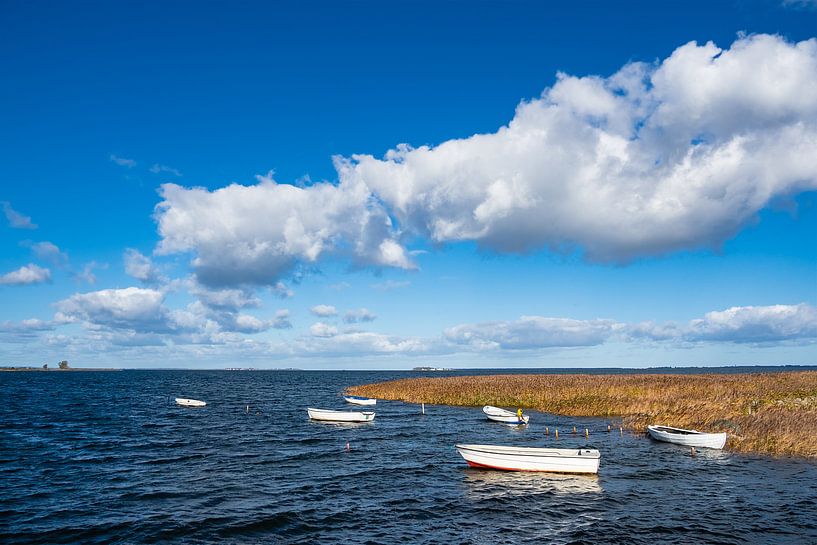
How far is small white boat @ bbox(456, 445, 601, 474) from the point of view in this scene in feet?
95.1

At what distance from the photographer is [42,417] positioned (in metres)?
60.9

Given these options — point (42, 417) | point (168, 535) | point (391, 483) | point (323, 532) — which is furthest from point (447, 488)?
point (42, 417)

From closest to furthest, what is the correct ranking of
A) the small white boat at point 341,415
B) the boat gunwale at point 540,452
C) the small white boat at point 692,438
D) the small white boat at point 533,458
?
the boat gunwale at point 540,452, the small white boat at point 533,458, the small white boat at point 692,438, the small white boat at point 341,415

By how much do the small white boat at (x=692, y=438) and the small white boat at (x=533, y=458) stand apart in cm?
1012

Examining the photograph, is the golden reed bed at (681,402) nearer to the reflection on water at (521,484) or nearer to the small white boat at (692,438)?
the small white boat at (692,438)

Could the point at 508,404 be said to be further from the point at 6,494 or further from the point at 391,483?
the point at 6,494

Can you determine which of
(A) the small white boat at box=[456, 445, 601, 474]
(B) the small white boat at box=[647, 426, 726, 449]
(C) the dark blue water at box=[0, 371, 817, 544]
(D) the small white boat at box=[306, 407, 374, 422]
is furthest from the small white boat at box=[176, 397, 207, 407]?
(B) the small white boat at box=[647, 426, 726, 449]

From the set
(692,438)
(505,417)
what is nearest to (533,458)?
(692,438)

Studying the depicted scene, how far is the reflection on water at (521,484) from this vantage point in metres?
26.6

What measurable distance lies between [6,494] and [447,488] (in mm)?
22515

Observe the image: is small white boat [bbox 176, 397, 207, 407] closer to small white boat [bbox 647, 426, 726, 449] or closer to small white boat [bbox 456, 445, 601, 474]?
small white boat [bbox 456, 445, 601, 474]

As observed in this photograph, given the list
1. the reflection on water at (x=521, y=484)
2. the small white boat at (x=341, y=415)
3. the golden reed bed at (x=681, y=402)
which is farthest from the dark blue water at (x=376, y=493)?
the small white boat at (x=341, y=415)

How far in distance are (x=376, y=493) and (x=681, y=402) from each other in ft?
109

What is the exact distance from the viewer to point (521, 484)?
28.2 metres
